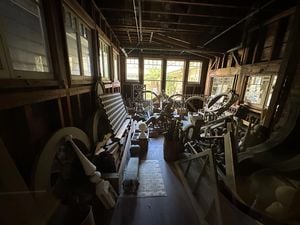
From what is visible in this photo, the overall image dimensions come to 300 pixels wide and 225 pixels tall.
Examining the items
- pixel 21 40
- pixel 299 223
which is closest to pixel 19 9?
pixel 21 40

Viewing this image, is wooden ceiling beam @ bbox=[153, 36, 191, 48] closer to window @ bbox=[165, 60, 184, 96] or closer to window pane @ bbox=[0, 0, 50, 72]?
window @ bbox=[165, 60, 184, 96]

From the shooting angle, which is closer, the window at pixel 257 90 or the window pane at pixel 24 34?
the window pane at pixel 24 34

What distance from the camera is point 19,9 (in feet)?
4.34

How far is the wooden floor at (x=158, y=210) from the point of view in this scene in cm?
182

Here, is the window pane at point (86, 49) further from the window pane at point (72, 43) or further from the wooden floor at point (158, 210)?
the wooden floor at point (158, 210)

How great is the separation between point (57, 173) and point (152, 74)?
6.85m

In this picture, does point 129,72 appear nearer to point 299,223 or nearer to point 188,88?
point 188,88

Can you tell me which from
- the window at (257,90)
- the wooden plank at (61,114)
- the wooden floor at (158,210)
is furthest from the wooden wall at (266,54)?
the wooden plank at (61,114)

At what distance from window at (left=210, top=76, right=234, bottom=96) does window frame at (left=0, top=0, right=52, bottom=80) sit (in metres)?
5.88

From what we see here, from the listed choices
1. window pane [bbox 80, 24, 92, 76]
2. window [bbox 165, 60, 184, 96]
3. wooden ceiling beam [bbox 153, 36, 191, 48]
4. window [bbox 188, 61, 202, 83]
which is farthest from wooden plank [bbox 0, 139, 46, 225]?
window [bbox 188, 61, 202, 83]

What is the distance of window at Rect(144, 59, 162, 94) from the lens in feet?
25.5

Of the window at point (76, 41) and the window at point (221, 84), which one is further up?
the window at point (76, 41)

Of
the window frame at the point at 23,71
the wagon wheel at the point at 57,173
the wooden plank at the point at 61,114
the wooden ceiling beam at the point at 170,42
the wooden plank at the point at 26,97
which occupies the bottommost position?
the wagon wheel at the point at 57,173

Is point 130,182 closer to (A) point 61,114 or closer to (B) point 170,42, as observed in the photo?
(A) point 61,114
